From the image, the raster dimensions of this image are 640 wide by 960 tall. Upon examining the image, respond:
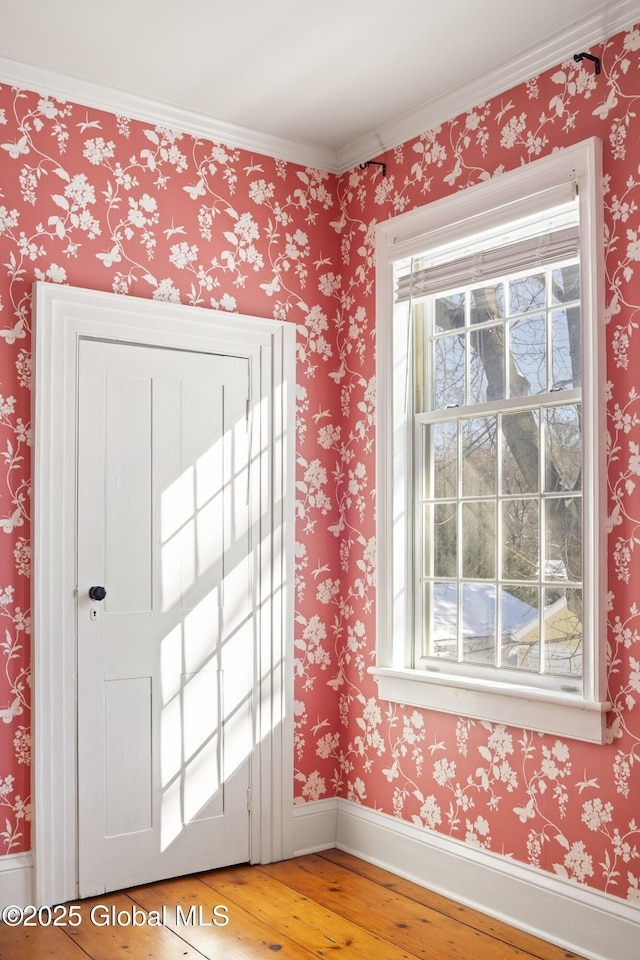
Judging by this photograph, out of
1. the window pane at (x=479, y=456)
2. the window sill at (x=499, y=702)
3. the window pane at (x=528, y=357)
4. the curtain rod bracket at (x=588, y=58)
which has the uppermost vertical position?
the curtain rod bracket at (x=588, y=58)

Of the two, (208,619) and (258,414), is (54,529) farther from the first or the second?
(258,414)

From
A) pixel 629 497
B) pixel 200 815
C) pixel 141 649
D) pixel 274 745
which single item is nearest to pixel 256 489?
pixel 141 649

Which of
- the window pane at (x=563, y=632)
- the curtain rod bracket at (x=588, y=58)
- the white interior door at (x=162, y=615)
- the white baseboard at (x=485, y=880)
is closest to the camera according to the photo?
the white baseboard at (x=485, y=880)

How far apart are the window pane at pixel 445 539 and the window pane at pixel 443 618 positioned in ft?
0.20

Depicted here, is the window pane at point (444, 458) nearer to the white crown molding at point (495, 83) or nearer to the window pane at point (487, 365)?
the window pane at point (487, 365)

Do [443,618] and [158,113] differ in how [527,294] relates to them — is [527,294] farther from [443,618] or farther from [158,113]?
[158,113]

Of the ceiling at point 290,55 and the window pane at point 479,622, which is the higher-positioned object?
the ceiling at point 290,55

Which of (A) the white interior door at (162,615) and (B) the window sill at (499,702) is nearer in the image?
(B) the window sill at (499,702)

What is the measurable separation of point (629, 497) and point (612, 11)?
4.84ft

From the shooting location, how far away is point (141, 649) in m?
3.31

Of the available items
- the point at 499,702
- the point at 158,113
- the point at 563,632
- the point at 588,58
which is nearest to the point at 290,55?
the point at 158,113

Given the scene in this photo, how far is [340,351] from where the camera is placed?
3951 millimetres

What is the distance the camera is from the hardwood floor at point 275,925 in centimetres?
277

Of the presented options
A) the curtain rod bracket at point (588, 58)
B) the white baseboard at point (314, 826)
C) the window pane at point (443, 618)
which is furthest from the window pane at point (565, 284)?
the white baseboard at point (314, 826)
